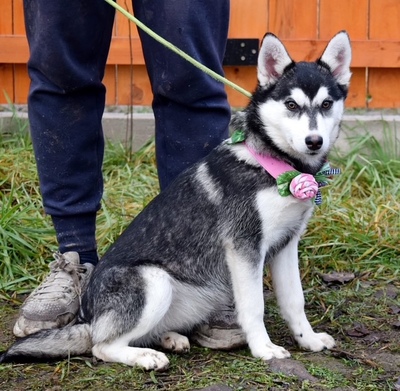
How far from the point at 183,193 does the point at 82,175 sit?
1.92 ft

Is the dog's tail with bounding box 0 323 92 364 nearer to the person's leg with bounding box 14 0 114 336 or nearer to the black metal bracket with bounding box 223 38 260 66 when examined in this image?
the person's leg with bounding box 14 0 114 336

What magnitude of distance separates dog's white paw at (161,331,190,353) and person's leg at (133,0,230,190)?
727 mm

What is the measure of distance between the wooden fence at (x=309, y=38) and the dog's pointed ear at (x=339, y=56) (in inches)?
95.9

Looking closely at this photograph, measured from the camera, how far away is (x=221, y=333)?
3174mm

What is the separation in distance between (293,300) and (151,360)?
0.62 metres

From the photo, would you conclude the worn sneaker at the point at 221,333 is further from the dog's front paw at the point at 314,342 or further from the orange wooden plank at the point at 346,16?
the orange wooden plank at the point at 346,16

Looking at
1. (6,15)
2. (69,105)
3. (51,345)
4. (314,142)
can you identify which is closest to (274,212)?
(314,142)

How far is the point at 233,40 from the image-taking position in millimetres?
5504

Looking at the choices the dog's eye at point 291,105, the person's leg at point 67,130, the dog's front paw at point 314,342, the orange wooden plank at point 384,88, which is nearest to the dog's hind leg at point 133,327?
the person's leg at point 67,130

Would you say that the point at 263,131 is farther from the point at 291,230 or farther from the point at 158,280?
the point at 158,280

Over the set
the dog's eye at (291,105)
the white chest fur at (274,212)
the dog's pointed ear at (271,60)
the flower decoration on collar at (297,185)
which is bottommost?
the white chest fur at (274,212)

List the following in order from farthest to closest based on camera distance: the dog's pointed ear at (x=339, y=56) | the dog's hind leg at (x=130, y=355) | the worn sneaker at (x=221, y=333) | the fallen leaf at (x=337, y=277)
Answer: the fallen leaf at (x=337, y=277) < the worn sneaker at (x=221, y=333) < the dog's pointed ear at (x=339, y=56) < the dog's hind leg at (x=130, y=355)

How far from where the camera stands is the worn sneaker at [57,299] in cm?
328

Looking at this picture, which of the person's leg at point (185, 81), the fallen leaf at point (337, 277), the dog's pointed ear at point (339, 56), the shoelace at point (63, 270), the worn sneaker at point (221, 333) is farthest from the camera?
the fallen leaf at point (337, 277)
